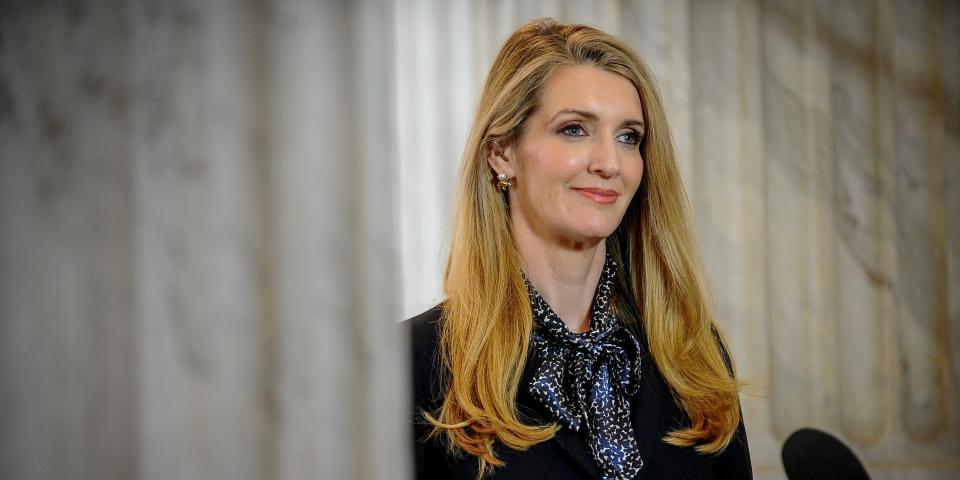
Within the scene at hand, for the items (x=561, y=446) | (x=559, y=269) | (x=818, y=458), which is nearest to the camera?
(x=818, y=458)

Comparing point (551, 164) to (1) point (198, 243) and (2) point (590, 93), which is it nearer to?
(2) point (590, 93)

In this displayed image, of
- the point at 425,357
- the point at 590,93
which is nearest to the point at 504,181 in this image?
the point at 590,93

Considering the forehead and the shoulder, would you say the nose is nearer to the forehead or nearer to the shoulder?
the forehead

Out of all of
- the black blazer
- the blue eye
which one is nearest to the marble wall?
the black blazer

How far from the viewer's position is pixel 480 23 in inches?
108

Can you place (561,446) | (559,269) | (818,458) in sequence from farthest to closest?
(559,269) < (561,446) < (818,458)

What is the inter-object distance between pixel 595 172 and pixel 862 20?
1.91 meters

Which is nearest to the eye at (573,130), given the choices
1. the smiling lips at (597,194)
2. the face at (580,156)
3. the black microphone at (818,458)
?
the face at (580,156)

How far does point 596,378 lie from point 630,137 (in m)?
0.49

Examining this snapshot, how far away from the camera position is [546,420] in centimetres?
174

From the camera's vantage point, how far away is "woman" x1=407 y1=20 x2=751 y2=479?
172 cm

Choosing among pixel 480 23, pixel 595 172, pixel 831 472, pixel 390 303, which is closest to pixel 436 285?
pixel 480 23

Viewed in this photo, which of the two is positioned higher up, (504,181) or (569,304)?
(504,181)

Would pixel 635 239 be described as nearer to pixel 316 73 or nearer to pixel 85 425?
pixel 316 73
